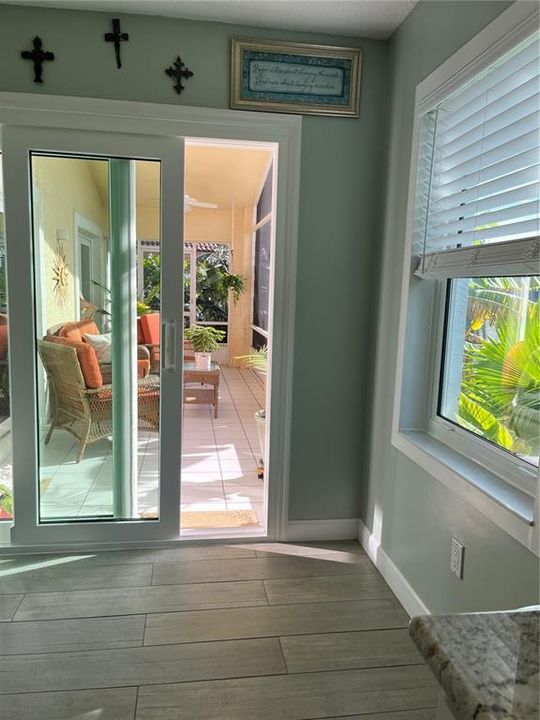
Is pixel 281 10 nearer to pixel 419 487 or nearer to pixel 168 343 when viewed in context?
pixel 168 343

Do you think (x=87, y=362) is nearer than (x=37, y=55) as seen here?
No

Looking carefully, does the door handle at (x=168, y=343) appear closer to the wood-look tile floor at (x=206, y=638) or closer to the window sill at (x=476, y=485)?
the wood-look tile floor at (x=206, y=638)

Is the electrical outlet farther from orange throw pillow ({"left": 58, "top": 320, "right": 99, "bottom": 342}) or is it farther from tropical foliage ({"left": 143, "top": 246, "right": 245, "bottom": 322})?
tropical foliage ({"left": 143, "top": 246, "right": 245, "bottom": 322})

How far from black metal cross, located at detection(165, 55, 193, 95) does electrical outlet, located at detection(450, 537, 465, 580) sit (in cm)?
222

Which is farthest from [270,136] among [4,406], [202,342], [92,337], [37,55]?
[202,342]

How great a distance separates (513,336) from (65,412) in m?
2.04

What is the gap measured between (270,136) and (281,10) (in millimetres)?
497

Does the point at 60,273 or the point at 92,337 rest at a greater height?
the point at 60,273

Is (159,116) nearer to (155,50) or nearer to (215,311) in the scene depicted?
(155,50)

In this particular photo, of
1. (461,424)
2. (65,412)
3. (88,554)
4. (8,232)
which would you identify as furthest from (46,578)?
(461,424)

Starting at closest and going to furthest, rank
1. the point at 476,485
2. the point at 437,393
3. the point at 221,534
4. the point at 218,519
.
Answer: the point at 476,485 < the point at 437,393 < the point at 221,534 < the point at 218,519

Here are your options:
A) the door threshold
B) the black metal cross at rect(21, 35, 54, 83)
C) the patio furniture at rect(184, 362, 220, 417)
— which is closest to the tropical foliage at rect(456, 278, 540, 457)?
the door threshold

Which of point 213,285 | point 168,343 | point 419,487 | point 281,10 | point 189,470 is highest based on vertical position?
point 281,10

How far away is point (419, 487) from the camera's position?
83.4 inches
